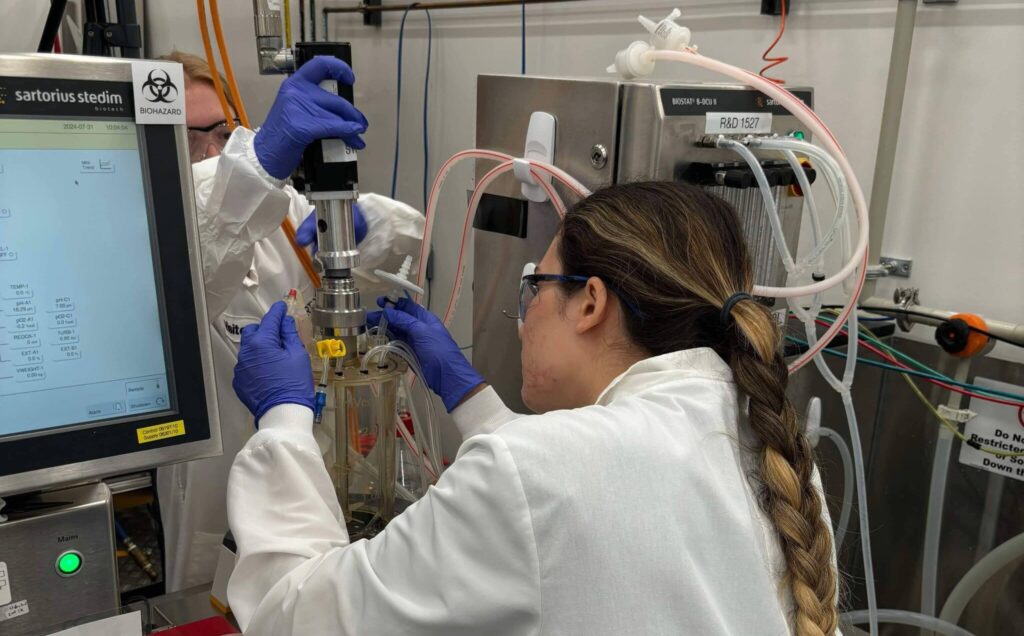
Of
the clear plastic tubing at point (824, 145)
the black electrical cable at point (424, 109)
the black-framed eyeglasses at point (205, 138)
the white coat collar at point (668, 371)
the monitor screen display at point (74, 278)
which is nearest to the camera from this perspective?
the monitor screen display at point (74, 278)

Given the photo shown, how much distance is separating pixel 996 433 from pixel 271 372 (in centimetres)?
139

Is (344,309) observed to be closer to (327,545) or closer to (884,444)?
(327,545)

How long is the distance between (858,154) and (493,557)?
137cm

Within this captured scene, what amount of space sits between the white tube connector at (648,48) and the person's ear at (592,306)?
0.44 m

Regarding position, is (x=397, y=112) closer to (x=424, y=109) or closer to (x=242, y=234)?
(x=424, y=109)

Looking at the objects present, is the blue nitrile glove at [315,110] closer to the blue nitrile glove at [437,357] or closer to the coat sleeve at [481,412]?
the blue nitrile glove at [437,357]

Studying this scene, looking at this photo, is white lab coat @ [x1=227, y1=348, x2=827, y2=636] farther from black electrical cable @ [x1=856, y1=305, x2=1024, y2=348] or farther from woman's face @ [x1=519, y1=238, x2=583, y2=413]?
black electrical cable @ [x1=856, y1=305, x2=1024, y2=348]

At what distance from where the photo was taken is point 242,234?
1330 mm

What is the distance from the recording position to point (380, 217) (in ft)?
5.24

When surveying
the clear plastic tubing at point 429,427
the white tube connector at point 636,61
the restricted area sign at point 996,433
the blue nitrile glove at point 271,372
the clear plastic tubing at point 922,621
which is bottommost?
the clear plastic tubing at point 922,621

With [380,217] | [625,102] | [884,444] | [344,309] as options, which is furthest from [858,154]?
[344,309]

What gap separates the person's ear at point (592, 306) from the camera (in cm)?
97

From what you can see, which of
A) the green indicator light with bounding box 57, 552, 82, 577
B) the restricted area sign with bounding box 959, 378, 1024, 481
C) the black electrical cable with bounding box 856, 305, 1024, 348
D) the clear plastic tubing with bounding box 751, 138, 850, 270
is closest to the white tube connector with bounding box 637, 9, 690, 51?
the clear plastic tubing with bounding box 751, 138, 850, 270

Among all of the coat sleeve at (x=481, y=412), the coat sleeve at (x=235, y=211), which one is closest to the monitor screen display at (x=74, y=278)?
the coat sleeve at (x=235, y=211)
